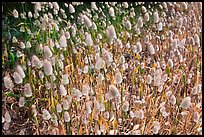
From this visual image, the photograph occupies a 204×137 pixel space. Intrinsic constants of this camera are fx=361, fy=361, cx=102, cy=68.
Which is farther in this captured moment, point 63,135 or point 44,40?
point 44,40

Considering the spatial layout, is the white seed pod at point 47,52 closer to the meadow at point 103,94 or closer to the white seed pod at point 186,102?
the meadow at point 103,94

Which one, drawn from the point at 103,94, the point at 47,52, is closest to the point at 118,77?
the point at 103,94

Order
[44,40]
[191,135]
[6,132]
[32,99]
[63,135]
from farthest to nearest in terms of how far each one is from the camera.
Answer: [44,40] < [32,99] < [6,132] < [191,135] < [63,135]

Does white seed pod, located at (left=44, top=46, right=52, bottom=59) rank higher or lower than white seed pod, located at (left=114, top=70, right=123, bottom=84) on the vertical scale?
higher

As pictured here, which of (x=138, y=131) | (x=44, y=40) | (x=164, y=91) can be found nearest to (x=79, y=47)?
(x=44, y=40)

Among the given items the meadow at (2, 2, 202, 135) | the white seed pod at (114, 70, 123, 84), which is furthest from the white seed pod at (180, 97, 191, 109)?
the white seed pod at (114, 70, 123, 84)

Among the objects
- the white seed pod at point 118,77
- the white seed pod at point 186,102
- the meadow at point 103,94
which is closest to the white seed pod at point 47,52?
the meadow at point 103,94

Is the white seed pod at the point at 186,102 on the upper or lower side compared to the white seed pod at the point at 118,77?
lower

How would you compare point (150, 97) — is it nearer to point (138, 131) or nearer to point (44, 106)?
point (138, 131)

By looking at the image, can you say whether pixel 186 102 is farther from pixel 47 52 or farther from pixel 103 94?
pixel 47 52

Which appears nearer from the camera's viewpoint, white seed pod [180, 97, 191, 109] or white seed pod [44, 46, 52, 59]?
white seed pod [180, 97, 191, 109]

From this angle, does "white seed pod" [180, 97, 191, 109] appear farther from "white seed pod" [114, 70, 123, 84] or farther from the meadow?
"white seed pod" [114, 70, 123, 84]
